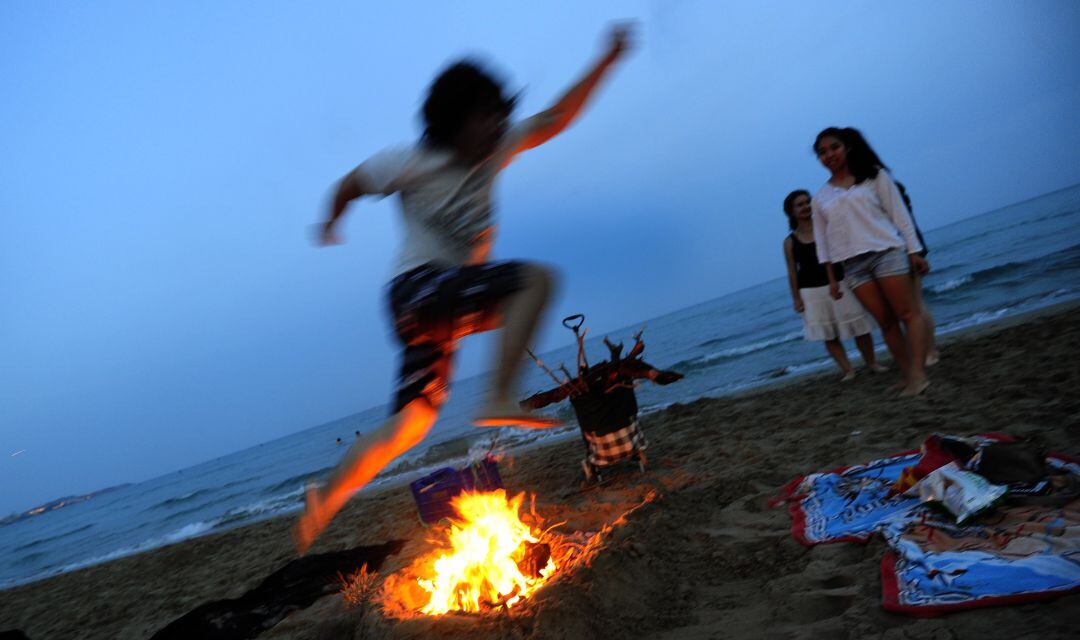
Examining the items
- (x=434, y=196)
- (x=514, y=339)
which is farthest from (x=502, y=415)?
(x=434, y=196)

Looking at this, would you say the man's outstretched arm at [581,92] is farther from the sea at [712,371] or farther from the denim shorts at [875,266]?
the sea at [712,371]

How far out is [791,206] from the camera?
5.79 meters

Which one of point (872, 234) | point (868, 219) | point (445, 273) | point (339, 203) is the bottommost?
point (872, 234)

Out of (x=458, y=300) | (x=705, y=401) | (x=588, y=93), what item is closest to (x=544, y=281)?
Answer: (x=458, y=300)

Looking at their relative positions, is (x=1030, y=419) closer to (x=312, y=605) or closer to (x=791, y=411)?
(x=791, y=411)

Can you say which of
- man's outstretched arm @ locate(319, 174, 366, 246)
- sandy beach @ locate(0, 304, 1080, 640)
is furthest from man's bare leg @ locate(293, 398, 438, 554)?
man's outstretched arm @ locate(319, 174, 366, 246)

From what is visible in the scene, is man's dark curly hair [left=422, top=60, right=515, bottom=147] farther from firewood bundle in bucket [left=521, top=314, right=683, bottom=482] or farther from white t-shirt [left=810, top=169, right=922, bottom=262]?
white t-shirt [left=810, top=169, right=922, bottom=262]

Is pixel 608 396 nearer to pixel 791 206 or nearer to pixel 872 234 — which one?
pixel 872 234

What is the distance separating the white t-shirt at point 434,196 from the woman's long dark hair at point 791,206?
4.49m

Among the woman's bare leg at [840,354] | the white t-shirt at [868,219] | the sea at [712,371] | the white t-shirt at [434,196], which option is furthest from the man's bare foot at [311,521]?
the sea at [712,371]

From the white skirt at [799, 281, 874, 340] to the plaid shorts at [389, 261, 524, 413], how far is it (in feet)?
15.5

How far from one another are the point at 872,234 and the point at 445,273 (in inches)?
136

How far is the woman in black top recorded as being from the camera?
5676 millimetres

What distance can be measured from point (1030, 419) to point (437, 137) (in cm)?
340
